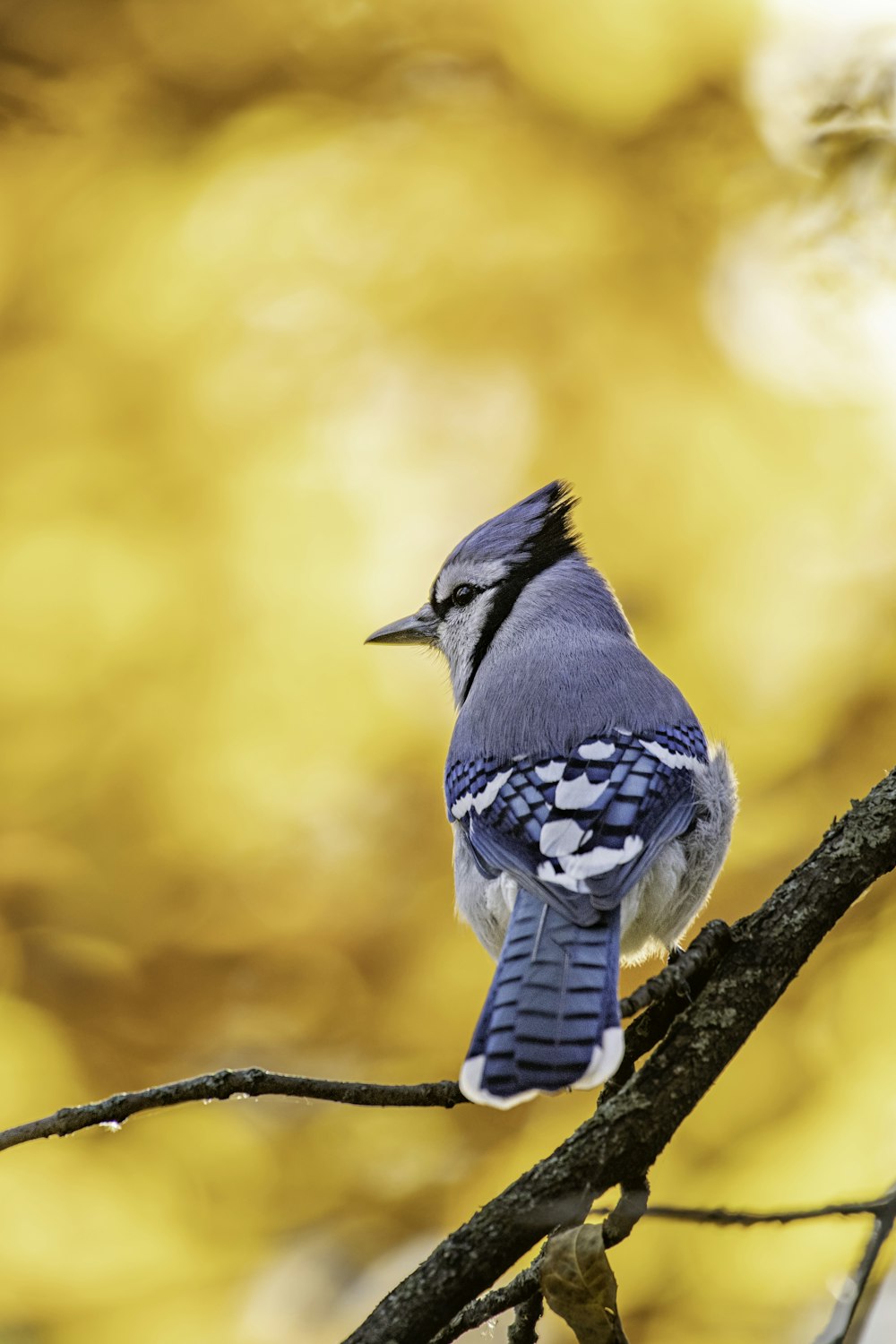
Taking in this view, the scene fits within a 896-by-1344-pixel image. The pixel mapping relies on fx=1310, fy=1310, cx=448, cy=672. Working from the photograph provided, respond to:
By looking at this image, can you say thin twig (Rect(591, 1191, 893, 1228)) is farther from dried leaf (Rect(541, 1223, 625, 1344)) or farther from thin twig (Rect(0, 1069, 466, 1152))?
thin twig (Rect(0, 1069, 466, 1152))

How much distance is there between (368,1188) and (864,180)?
8.07ft

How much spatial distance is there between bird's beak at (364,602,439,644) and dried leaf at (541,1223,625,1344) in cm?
198

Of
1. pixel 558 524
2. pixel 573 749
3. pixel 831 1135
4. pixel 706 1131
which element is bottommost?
pixel 831 1135

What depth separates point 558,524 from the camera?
3.15m

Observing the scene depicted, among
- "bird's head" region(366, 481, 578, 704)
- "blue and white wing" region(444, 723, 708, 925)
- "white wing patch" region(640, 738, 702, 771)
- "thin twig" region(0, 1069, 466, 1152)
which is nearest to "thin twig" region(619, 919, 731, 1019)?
"blue and white wing" region(444, 723, 708, 925)

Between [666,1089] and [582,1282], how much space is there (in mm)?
253

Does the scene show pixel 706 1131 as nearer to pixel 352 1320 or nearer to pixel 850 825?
pixel 352 1320

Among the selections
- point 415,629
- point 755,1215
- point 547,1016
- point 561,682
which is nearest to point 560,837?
point 547,1016

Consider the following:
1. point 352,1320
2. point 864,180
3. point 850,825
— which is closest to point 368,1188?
point 352,1320

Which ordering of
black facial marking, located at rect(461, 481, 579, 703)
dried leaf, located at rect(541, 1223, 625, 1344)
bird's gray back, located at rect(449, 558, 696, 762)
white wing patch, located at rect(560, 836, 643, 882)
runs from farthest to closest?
black facial marking, located at rect(461, 481, 579, 703) < bird's gray back, located at rect(449, 558, 696, 762) < white wing patch, located at rect(560, 836, 643, 882) < dried leaf, located at rect(541, 1223, 625, 1344)

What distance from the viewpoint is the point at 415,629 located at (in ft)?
10.5

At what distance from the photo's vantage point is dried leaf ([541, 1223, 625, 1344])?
4.25 ft

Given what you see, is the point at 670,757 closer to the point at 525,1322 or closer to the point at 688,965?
the point at 688,965

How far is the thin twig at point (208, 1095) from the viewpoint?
4.63 feet
